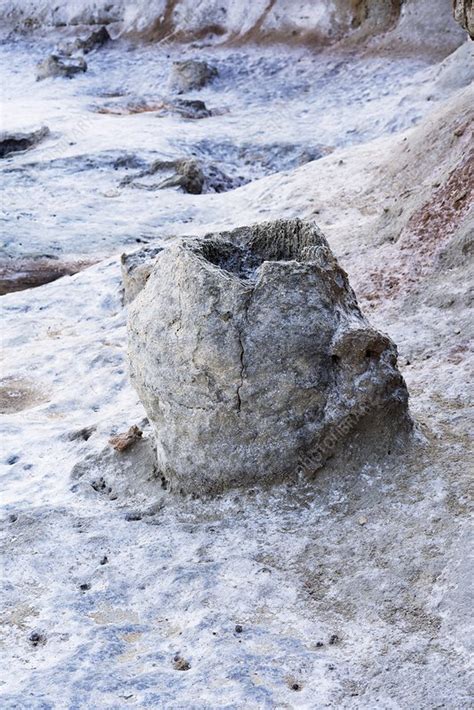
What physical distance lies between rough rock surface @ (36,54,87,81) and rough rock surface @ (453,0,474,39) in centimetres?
1497

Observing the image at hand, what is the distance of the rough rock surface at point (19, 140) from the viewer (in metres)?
15.0

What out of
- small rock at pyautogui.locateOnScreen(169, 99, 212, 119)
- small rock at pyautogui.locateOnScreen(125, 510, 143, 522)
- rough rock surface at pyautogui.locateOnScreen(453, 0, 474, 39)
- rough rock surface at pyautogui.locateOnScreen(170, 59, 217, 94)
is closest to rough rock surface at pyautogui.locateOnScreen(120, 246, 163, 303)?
rough rock surface at pyautogui.locateOnScreen(453, 0, 474, 39)

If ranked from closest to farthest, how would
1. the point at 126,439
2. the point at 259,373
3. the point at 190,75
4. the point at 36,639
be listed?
the point at 36,639
the point at 259,373
the point at 126,439
the point at 190,75

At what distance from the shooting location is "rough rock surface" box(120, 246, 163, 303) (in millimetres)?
7910

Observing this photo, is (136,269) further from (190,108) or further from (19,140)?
(190,108)

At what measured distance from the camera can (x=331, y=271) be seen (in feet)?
15.7

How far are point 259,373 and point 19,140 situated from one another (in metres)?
11.7

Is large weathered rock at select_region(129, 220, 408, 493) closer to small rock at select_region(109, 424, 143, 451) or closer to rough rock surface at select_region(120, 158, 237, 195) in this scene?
small rock at select_region(109, 424, 143, 451)

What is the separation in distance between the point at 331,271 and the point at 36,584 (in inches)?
79.0

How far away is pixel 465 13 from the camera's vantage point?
260 inches

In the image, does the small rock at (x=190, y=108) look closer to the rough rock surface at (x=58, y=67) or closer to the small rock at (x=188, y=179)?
the small rock at (x=188, y=179)

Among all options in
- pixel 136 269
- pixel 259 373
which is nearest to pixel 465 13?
pixel 136 269

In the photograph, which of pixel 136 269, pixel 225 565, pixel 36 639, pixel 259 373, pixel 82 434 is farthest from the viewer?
pixel 136 269

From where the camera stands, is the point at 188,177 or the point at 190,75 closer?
the point at 188,177
